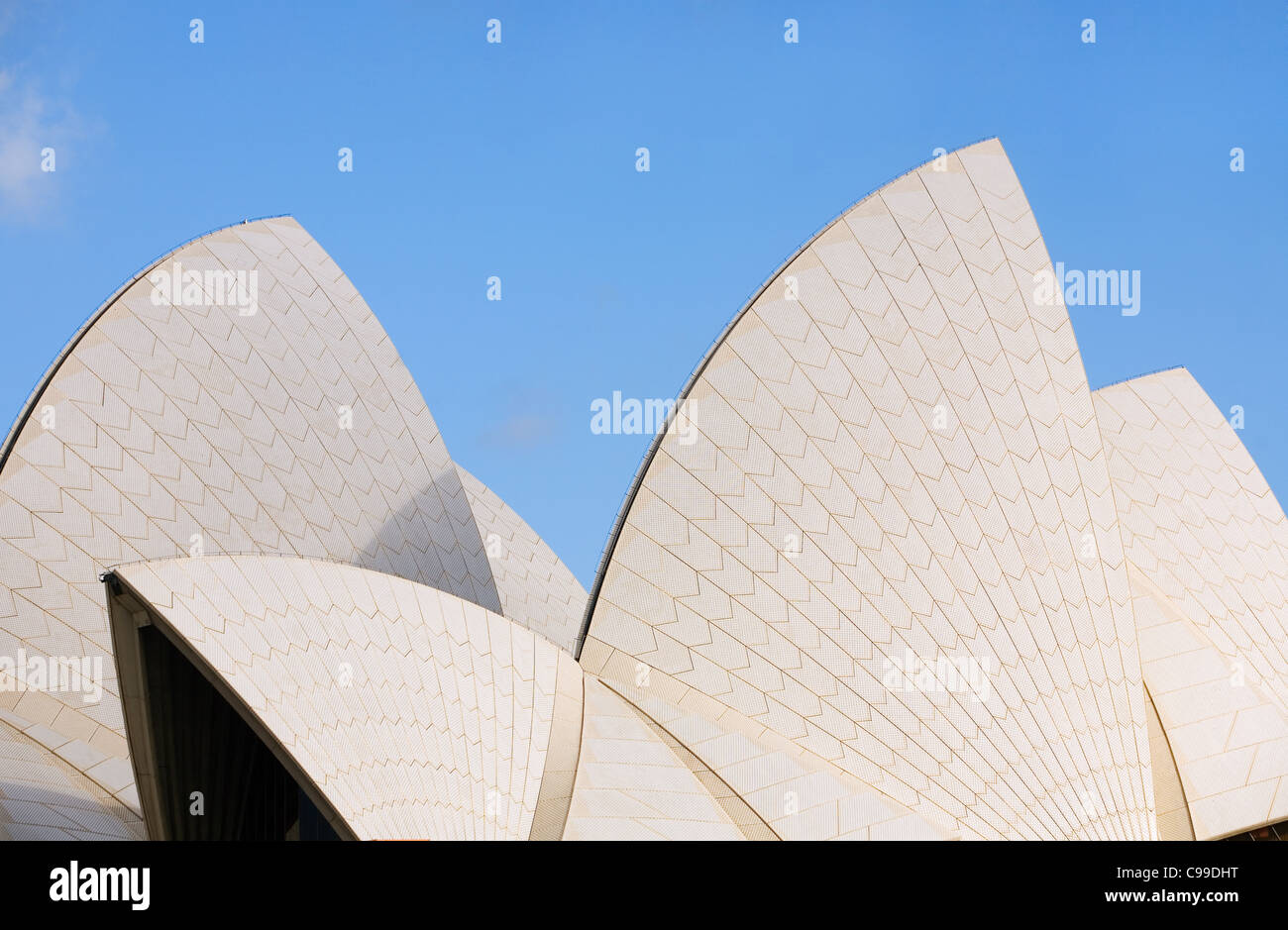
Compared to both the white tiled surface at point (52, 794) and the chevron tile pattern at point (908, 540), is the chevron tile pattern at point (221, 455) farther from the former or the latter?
the chevron tile pattern at point (908, 540)

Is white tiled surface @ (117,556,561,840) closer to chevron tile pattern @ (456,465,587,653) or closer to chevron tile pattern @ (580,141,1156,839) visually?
chevron tile pattern @ (580,141,1156,839)

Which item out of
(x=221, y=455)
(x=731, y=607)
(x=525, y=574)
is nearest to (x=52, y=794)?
(x=221, y=455)

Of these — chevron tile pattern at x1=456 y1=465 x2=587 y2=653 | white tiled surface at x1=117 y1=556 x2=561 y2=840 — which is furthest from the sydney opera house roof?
chevron tile pattern at x1=456 y1=465 x2=587 y2=653

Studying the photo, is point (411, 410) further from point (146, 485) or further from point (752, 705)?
point (752, 705)

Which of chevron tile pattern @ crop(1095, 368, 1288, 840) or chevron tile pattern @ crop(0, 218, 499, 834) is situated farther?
chevron tile pattern @ crop(1095, 368, 1288, 840)

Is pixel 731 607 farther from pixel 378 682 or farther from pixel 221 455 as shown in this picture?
pixel 221 455

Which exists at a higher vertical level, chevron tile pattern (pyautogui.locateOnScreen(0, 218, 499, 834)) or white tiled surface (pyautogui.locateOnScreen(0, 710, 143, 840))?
chevron tile pattern (pyautogui.locateOnScreen(0, 218, 499, 834))

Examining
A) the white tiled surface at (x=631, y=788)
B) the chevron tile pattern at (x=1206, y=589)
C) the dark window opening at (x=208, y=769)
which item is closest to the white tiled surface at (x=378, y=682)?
the white tiled surface at (x=631, y=788)
